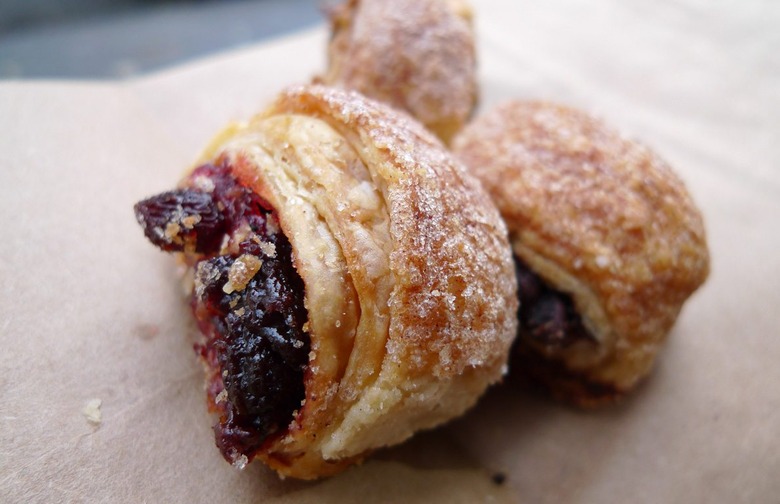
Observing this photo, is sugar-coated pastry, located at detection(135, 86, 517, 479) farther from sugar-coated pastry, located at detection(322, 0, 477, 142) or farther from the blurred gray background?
the blurred gray background

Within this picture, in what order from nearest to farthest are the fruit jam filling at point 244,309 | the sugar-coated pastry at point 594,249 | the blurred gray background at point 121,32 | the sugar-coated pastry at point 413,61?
1. the fruit jam filling at point 244,309
2. the sugar-coated pastry at point 594,249
3. the sugar-coated pastry at point 413,61
4. the blurred gray background at point 121,32

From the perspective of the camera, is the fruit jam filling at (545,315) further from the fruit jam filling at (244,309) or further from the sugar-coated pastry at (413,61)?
the sugar-coated pastry at (413,61)

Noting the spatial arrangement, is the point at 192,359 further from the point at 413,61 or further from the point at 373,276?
the point at 413,61

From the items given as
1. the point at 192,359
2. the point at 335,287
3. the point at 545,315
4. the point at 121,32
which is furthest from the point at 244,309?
the point at 121,32

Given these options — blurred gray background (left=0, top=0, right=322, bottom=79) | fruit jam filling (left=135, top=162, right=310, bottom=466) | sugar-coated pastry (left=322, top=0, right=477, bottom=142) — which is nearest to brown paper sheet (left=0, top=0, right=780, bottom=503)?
fruit jam filling (left=135, top=162, right=310, bottom=466)

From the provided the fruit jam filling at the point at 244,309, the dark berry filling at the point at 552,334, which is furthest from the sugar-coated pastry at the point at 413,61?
the fruit jam filling at the point at 244,309

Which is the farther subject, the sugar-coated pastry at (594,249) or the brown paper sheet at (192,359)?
the sugar-coated pastry at (594,249)
